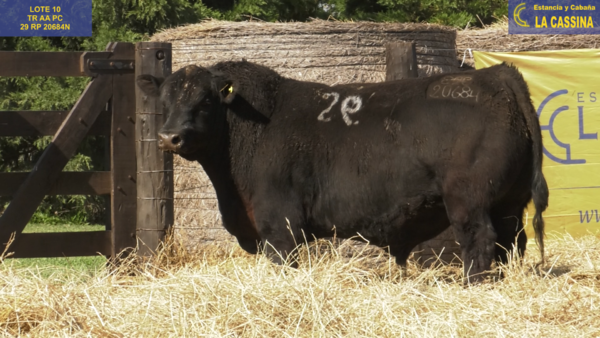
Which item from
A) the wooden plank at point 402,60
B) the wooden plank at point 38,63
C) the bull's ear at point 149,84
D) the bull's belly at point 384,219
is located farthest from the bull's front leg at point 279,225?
the wooden plank at point 38,63

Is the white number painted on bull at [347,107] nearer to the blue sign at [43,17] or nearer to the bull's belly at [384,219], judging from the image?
the bull's belly at [384,219]

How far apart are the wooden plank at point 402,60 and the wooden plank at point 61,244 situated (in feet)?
8.80

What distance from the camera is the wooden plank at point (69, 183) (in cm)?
612

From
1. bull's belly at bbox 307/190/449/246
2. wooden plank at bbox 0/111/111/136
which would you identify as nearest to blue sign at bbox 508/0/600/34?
bull's belly at bbox 307/190/449/246

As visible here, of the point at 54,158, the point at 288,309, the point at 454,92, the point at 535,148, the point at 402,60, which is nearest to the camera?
the point at 288,309

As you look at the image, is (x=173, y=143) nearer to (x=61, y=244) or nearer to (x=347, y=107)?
(x=347, y=107)

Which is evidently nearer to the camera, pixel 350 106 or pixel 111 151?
pixel 350 106

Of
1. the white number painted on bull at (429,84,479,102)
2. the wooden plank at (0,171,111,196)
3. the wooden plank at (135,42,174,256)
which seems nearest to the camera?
the white number painted on bull at (429,84,479,102)

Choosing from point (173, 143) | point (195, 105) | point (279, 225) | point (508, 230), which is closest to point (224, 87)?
point (195, 105)

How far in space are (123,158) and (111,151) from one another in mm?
109

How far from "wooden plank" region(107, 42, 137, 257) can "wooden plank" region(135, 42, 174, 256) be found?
0.31ft

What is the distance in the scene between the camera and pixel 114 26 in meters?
13.7

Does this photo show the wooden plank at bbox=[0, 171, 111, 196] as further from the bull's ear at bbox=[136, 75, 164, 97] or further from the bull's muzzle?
the bull's muzzle

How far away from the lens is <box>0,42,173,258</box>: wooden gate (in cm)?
607
